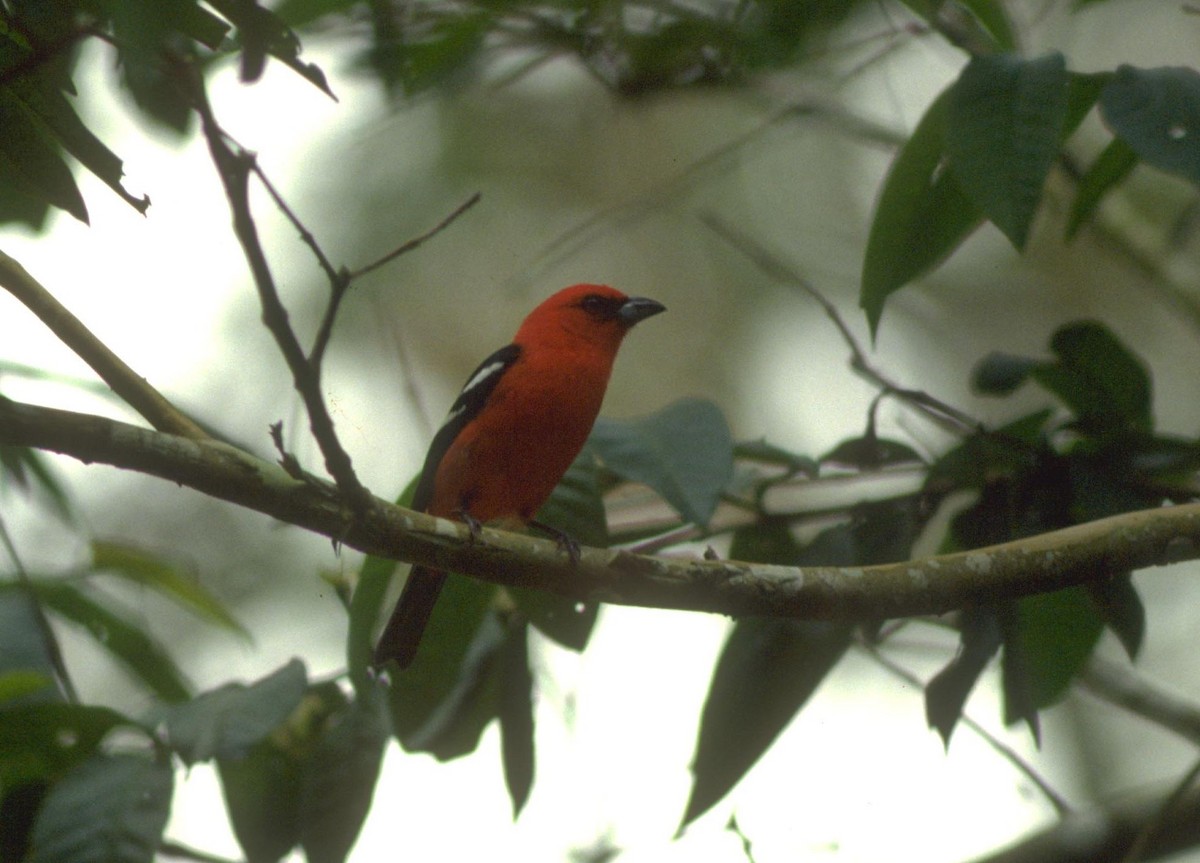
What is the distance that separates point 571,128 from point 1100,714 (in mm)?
5014

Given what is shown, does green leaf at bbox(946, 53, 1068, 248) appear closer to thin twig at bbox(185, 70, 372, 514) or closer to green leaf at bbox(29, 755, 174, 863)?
thin twig at bbox(185, 70, 372, 514)

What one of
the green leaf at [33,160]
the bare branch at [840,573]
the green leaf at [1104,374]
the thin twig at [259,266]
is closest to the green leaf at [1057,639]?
the green leaf at [1104,374]

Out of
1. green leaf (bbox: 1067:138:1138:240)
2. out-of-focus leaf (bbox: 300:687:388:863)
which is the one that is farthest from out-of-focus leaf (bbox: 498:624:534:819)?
green leaf (bbox: 1067:138:1138:240)

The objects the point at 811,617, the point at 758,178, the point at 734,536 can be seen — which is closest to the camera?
the point at 811,617

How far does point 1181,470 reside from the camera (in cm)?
352

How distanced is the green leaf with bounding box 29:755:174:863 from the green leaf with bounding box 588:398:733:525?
4.48 ft

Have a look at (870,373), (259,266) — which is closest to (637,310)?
(870,373)

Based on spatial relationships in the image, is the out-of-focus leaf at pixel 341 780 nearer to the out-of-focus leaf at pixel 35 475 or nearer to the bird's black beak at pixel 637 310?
the out-of-focus leaf at pixel 35 475

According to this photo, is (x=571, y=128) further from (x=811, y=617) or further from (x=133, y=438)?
(x=133, y=438)

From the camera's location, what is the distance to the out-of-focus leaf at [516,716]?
3572mm

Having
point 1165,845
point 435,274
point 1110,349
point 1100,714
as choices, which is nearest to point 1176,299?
point 1110,349

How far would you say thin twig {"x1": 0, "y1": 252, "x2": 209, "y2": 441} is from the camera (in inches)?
102

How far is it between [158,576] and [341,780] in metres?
0.99

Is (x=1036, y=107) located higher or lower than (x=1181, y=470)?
higher
